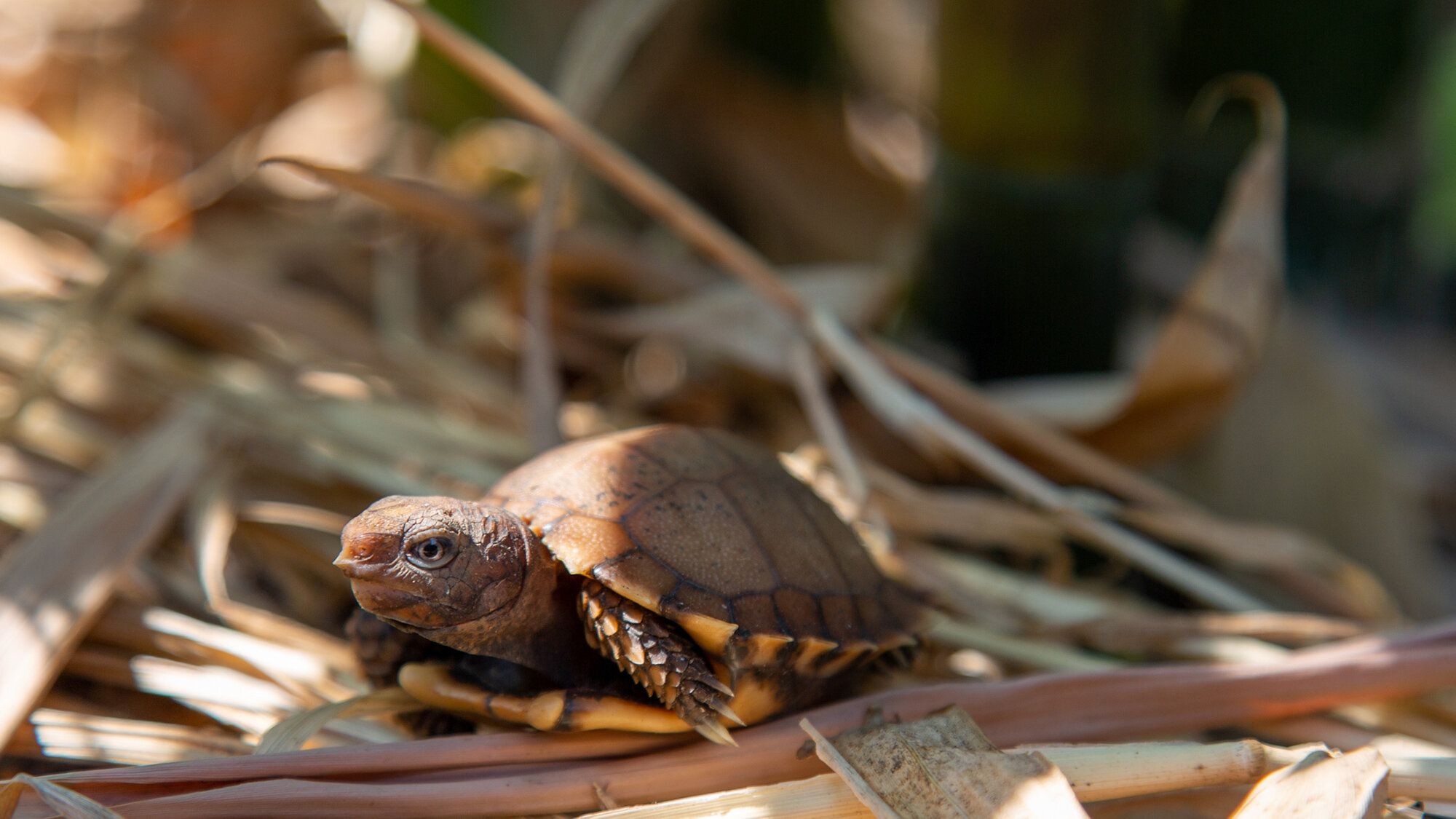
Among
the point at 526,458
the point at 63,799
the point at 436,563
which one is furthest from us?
the point at 526,458

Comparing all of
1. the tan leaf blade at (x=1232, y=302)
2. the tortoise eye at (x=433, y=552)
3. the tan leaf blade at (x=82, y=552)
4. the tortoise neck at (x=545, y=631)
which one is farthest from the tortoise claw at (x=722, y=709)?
the tan leaf blade at (x=1232, y=302)

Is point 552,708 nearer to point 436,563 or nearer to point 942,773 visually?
point 436,563

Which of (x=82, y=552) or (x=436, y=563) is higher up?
(x=82, y=552)

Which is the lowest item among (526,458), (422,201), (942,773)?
(942,773)

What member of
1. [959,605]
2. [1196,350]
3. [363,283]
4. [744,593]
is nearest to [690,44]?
[363,283]

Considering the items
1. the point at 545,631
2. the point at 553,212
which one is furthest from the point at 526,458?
the point at 545,631

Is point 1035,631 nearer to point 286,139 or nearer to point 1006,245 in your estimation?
point 1006,245

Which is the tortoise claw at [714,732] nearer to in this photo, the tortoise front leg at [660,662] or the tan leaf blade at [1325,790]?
the tortoise front leg at [660,662]

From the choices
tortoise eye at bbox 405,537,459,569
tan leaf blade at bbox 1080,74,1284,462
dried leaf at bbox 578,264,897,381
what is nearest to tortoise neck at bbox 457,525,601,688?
tortoise eye at bbox 405,537,459,569
